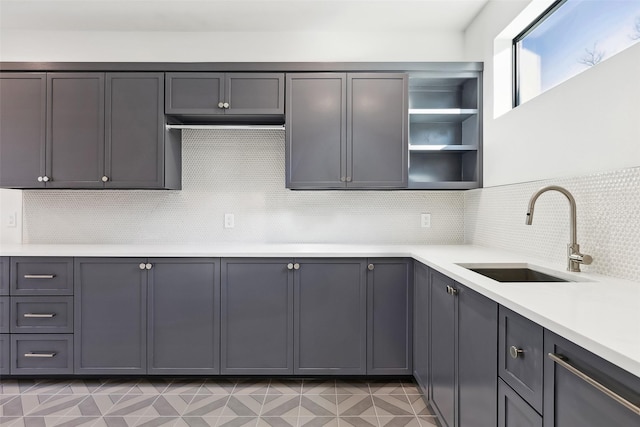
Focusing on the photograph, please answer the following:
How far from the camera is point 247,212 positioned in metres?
2.96

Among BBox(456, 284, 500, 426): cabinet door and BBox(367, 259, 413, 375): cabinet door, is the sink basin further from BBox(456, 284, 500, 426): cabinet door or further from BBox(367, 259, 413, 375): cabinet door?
BBox(367, 259, 413, 375): cabinet door

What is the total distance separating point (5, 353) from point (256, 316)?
1657 mm

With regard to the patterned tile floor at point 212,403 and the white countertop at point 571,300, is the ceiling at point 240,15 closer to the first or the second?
the white countertop at point 571,300

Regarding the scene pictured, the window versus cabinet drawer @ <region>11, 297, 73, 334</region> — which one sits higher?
the window

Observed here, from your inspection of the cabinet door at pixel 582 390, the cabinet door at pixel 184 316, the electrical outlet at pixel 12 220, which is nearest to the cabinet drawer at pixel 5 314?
the electrical outlet at pixel 12 220

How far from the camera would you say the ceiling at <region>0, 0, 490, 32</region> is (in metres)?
2.55

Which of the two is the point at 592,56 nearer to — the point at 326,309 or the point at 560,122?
the point at 560,122

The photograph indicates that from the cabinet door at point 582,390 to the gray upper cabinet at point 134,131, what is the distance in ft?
8.09

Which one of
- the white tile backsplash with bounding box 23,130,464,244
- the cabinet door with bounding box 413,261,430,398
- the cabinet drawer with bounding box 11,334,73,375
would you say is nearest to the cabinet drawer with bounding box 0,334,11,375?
the cabinet drawer with bounding box 11,334,73,375

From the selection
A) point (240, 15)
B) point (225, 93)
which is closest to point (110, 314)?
point (225, 93)

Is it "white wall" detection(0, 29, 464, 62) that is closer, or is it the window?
the window

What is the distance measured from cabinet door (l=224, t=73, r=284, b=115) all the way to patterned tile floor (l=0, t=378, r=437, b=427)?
73.2 inches

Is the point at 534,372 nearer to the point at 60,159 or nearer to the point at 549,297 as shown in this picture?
the point at 549,297

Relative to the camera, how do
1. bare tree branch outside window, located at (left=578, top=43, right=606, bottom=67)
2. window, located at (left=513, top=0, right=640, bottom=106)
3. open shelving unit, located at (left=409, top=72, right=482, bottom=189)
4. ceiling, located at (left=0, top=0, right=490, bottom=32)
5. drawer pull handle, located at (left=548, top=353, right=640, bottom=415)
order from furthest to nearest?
open shelving unit, located at (left=409, top=72, right=482, bottom=189) → ceiling, located at (left=0, top=0, right=490, bottom=32) → bare tree branch outside window, located at (left=578, top=43, right=606, bottom=67) → window, located at (left=513, top=0, right=640, bottom=106) → drawer pull handle, located at (left=548, top=353, right=640, bottom=415)
